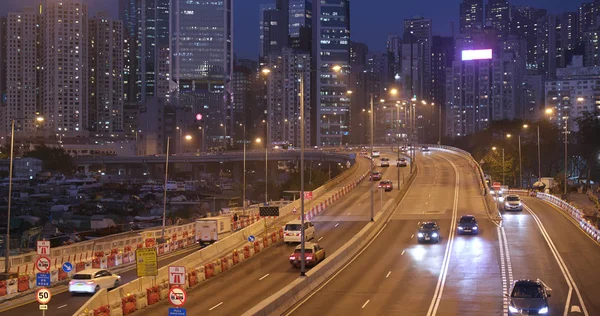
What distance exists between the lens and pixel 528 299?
25.3 m

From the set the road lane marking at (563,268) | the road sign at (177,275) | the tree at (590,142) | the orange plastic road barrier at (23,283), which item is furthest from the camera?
the tree at (590,142)

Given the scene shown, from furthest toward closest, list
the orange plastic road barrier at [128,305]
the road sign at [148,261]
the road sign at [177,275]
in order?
the orange plastic road barrier at [128,305] → the road sign at [148,261] → the road sign at [177,275]

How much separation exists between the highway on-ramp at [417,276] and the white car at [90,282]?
8257mm

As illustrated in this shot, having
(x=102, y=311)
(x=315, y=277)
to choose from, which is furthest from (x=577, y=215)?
(x=102, y=311)

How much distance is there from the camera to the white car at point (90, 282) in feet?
100

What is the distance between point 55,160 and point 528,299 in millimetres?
178612

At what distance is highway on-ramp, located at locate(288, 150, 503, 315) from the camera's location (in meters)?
28.1

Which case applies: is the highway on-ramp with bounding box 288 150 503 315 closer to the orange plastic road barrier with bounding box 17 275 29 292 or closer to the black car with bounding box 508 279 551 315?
the black car with bounding box 508 279 551 315

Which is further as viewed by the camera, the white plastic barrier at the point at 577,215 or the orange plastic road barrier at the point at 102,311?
the white plastic barrier at the point at 577,215

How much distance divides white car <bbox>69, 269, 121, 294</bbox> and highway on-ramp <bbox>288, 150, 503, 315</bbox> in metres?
8.26

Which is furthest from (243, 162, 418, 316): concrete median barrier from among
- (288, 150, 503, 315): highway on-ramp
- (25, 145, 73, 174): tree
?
(25, 145, 73, 174): tree

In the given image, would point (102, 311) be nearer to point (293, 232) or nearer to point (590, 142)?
point (293, 232)

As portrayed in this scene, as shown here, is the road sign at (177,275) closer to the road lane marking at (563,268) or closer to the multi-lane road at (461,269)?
the multi-lane road at (461,269)

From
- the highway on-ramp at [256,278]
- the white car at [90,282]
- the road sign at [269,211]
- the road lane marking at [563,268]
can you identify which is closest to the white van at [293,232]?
the highway on-ramp at [256,278]
